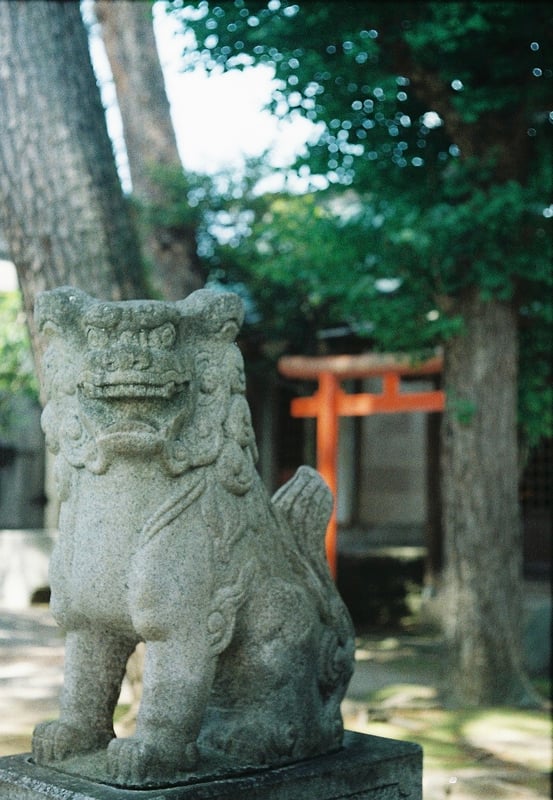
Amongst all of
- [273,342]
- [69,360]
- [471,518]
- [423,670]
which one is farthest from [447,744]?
[273,342]

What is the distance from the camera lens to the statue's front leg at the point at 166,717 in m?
2.57

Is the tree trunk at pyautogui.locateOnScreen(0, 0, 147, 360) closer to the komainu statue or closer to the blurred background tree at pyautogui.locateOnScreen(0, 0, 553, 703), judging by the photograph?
the blurred background tree at pyautogui.locateOnScreen(0, 0, 553, 703)

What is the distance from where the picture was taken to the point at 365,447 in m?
15.1

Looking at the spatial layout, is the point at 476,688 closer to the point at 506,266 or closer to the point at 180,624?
the point at 506,266

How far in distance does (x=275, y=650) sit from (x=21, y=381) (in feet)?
24.2

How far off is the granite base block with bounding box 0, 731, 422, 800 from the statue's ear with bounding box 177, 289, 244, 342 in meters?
1.23

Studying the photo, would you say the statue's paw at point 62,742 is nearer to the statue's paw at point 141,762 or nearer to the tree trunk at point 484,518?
the statue's paw at point 141,762

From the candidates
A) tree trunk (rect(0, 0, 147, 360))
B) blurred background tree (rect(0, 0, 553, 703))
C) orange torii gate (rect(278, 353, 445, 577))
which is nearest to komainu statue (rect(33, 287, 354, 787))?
tree trunk (rect(0, 0, 147, 360))

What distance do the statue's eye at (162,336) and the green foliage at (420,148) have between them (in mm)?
4056

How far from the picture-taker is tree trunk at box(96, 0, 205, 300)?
10.0 meters

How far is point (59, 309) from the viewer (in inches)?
111

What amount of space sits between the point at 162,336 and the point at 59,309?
1.08 feet

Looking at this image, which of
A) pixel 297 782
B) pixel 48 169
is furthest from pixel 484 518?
pixel 297 782

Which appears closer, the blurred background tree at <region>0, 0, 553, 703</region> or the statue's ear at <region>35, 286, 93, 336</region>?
the statue's ear at <region>35, 286, 93, 336</region>
